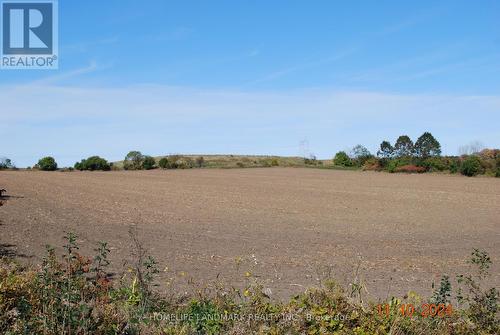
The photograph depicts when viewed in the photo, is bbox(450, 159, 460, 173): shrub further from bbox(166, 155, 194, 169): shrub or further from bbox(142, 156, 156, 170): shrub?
bbox(142, 156, 156, 170): shrub

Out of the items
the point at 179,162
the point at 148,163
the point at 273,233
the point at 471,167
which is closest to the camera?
the point at 273,233

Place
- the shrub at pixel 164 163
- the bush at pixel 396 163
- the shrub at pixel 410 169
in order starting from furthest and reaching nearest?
1. the shrub at pixel 164 163
2. the bush at pixel 396 163
3. the shrub at pixel 410 169

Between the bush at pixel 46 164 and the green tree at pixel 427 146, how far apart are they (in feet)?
159

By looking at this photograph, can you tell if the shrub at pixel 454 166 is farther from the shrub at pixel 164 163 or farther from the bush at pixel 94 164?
the bush at pixel 94 164

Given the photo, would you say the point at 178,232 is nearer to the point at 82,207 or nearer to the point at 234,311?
the point at 82,207

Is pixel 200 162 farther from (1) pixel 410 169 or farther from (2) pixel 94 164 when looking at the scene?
(1) pixel 410 169

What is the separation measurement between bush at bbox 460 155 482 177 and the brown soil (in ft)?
90.1

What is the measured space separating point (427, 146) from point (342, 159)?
41.1ft

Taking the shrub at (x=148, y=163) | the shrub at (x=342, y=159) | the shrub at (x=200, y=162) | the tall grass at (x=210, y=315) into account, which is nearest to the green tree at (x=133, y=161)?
the shrub at (x=148, y=163)

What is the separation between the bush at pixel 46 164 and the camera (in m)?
59.2

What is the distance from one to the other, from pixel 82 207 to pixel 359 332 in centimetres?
1878

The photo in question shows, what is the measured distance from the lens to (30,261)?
10.7m

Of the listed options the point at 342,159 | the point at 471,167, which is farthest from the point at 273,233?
the point at 342,159

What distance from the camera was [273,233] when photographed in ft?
60.6
